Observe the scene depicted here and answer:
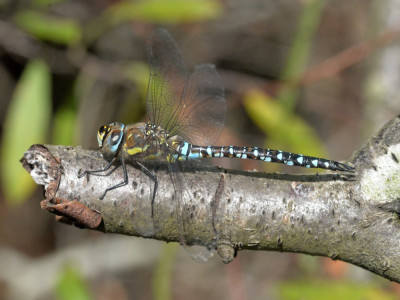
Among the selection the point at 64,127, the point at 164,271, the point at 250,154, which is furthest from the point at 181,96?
the point at 64,127

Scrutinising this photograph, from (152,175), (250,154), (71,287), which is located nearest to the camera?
(152,175)

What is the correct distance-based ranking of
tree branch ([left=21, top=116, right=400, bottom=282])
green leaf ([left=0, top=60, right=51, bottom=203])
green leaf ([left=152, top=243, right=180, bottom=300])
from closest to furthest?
tree branch ([left=21, top=116, right=400, bottom=282]), green leaf ([left=152, top=243, right=180, bottom=300]), green leaf ([left=0, top=60, right=51, bottom=203])

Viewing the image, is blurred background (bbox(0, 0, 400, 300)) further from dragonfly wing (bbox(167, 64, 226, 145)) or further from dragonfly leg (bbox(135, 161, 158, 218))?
dragonfly leg (bbox(135, 161, 158, 218))

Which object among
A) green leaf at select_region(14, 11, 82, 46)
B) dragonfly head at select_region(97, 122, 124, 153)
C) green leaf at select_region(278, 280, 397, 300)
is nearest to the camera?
dragonfly head at select_region(97, 122, 124, 153)

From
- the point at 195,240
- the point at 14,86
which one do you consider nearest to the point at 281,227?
the point at 195,240

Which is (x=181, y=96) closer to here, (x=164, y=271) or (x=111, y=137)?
(x=111, y=137)

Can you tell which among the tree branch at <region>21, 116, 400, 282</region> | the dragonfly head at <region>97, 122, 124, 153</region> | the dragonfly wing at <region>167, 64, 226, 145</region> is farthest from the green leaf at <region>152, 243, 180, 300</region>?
the tree branch at <region>21, 116, 400, 282</region>

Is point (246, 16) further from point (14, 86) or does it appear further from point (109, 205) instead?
point (109, 205)
